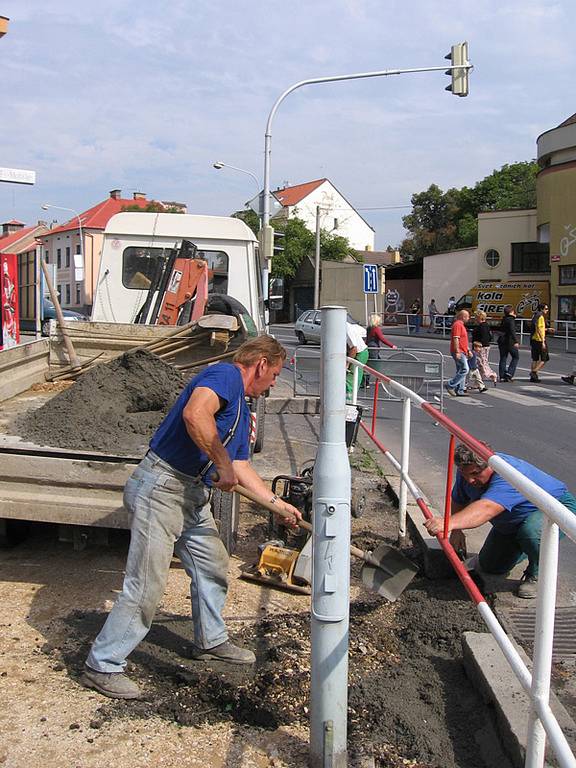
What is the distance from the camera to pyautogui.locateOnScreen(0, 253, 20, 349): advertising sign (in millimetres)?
9133

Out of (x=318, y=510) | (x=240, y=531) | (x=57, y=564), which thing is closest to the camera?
(x=318, y=510)

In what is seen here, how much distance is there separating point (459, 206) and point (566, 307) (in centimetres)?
3144

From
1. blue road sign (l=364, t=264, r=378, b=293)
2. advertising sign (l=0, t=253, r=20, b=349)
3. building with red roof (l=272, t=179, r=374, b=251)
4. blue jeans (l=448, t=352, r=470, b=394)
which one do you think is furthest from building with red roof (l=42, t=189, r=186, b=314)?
advertising sign (l=0, t=253, r=20, b=349)

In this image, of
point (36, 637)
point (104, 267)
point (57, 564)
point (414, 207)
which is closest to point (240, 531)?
point (57, 564)

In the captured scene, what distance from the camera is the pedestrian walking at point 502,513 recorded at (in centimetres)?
404

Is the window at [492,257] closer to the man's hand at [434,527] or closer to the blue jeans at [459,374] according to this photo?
the blue jeans at [459,374]

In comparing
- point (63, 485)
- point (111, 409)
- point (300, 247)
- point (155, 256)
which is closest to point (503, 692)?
point (63, 485)

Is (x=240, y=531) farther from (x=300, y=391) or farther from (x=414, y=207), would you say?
(x=414, y=207)

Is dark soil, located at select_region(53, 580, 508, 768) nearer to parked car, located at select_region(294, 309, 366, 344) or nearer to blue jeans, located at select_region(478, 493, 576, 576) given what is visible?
blue jeans, located at select_region(478, 493, 576, 576)

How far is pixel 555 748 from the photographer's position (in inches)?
87.4

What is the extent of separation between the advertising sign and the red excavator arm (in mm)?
1962

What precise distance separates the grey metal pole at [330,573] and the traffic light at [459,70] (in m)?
16.0

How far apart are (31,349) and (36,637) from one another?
3123mm

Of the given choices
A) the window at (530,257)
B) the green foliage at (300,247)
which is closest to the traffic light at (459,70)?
the window at (530,257)
